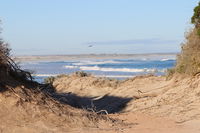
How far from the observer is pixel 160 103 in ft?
56.1

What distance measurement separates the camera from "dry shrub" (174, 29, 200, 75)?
19.2m

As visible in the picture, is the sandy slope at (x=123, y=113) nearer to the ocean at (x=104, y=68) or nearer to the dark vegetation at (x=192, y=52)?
the dark vegetation at (x=192, y=52)

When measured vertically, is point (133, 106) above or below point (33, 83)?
below

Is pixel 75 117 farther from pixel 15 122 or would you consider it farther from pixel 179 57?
pixel 179 57

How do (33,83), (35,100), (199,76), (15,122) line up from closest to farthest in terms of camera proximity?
(15,122) < (35,100) < (33,83) < (199,76)

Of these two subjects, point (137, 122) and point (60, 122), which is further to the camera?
point (137, 122)

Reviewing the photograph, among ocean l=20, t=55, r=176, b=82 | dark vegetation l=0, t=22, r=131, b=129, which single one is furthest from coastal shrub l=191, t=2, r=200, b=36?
ocean l=20, t=55, r=176, b=82

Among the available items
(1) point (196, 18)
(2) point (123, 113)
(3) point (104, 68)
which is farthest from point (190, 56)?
(3) point (104, 68)

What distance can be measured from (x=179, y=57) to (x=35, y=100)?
394 inches

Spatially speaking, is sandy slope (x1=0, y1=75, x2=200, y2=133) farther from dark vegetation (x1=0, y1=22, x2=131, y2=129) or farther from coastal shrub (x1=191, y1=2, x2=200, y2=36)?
coastal shrub (x1=191, y1=2, x2=200, y2=36)

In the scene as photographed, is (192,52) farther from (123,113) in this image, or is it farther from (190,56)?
(123,113)

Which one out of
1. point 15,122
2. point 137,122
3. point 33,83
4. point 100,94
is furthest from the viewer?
point 100,94

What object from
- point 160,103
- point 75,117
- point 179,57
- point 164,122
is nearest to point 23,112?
point 75,117

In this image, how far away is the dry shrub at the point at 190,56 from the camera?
62.9 ft
